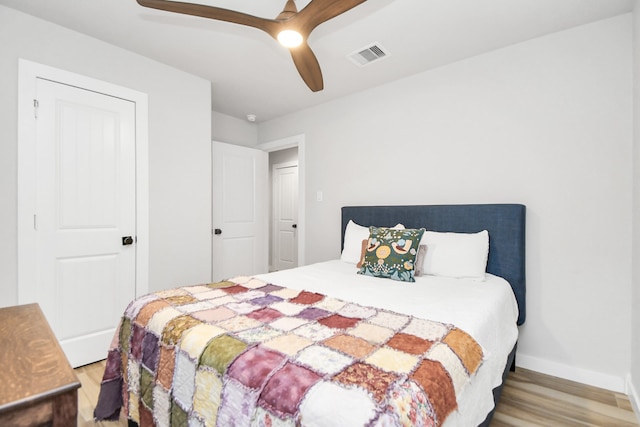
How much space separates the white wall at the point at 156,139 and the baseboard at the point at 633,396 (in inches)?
129

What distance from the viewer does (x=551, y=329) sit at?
7.20ft

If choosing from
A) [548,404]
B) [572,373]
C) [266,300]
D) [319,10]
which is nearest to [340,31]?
[319,10]

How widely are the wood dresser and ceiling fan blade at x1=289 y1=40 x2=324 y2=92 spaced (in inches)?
67.0

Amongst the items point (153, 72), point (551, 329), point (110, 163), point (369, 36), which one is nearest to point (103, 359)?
point (110, 163)

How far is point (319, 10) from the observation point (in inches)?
55.7

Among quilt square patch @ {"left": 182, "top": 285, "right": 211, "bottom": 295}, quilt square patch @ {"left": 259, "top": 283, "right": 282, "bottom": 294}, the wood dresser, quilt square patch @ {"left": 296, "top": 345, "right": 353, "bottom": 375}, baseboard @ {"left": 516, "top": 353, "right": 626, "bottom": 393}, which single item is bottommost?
baseboard @ {"left": 516, "top": 353, "right": 626, "bottom": 393}

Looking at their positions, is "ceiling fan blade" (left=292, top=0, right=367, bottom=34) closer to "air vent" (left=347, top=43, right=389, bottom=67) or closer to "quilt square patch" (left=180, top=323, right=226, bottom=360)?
"air vent" (left=347, top=43, right=389, bottom=67)

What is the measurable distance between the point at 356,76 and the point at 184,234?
7.26 ft

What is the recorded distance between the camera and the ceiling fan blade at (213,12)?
1.48m

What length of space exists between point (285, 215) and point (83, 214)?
354 cm

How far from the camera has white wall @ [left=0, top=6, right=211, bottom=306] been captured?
2.01 m

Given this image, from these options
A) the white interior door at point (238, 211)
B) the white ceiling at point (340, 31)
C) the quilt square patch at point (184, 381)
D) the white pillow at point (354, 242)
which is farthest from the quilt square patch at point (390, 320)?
the white interior door at point (238, 211)

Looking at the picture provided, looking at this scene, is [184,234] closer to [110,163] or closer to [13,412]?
[110,163]

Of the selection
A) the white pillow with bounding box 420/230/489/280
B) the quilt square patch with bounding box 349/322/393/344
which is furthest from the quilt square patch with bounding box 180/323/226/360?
the white pillow with bounding box 420/230/489/280
